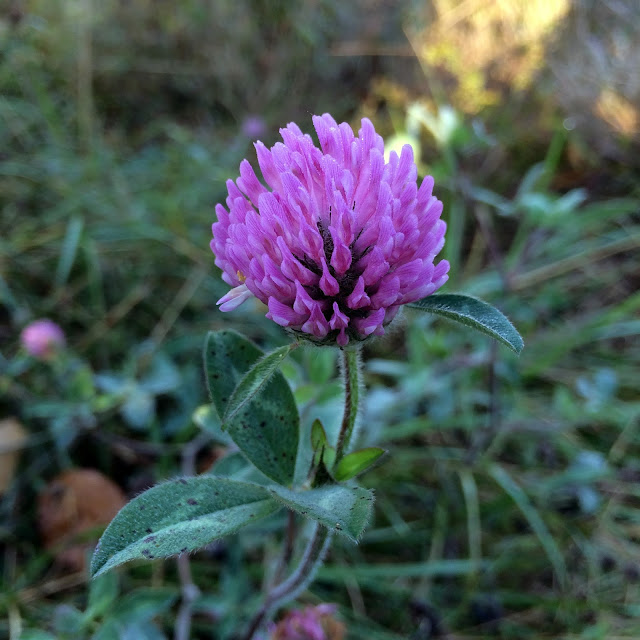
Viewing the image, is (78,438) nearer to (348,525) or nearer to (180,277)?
(180,277)

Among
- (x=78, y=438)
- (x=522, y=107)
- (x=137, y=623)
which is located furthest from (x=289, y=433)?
(x=522, y=107)

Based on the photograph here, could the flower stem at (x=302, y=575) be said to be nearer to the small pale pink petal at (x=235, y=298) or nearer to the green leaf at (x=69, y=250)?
the small pale pink petal at (x=235, y=298)

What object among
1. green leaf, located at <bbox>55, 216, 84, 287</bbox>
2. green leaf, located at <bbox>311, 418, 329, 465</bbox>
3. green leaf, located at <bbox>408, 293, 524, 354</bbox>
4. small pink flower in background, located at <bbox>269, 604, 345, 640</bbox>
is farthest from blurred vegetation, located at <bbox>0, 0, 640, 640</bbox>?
green leaf, located at <bbox>408, 293, 524, 354</bbox>

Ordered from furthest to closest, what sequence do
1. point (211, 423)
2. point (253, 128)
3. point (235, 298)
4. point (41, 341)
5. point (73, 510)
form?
point (253, 128)
point (41, 341)
point (73, 510)
point (211, 423)
point (235, 298)

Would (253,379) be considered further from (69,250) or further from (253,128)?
(253,128)

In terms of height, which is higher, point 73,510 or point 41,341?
point 41,341

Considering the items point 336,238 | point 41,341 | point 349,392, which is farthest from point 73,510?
point 336,238

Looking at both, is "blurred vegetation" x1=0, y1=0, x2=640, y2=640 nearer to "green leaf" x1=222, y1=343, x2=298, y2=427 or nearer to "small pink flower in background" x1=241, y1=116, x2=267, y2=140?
"small pink flower in background" x1=241, y1=116, x2=267, y2=140

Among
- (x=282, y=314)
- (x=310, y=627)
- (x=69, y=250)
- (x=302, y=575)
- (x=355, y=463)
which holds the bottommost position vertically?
(x=310, y=627)
